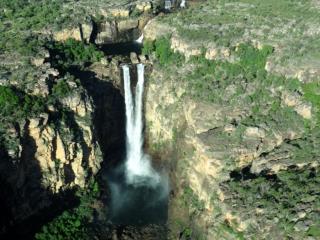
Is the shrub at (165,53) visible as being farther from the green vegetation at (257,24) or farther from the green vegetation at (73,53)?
the green vegetation at (73,53)

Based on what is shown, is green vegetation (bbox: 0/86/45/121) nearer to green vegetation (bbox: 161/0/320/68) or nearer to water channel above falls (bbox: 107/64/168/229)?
water channel above falls (bbox: 107/64/168/229)

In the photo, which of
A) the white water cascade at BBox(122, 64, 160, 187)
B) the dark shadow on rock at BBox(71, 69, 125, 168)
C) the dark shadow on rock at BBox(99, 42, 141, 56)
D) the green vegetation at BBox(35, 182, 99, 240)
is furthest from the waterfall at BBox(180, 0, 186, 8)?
the green vegetation at BBox(35, 182, 99, 240)

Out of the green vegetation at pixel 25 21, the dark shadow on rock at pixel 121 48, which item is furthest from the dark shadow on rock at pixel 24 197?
the dark shadow on rock at pixel 121 48

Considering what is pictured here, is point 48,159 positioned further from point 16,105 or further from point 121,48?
point 121,48

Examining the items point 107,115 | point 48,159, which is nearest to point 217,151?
point 107,115

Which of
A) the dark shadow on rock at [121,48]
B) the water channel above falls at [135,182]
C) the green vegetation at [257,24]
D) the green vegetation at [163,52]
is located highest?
the green vegetation at [257,24]
